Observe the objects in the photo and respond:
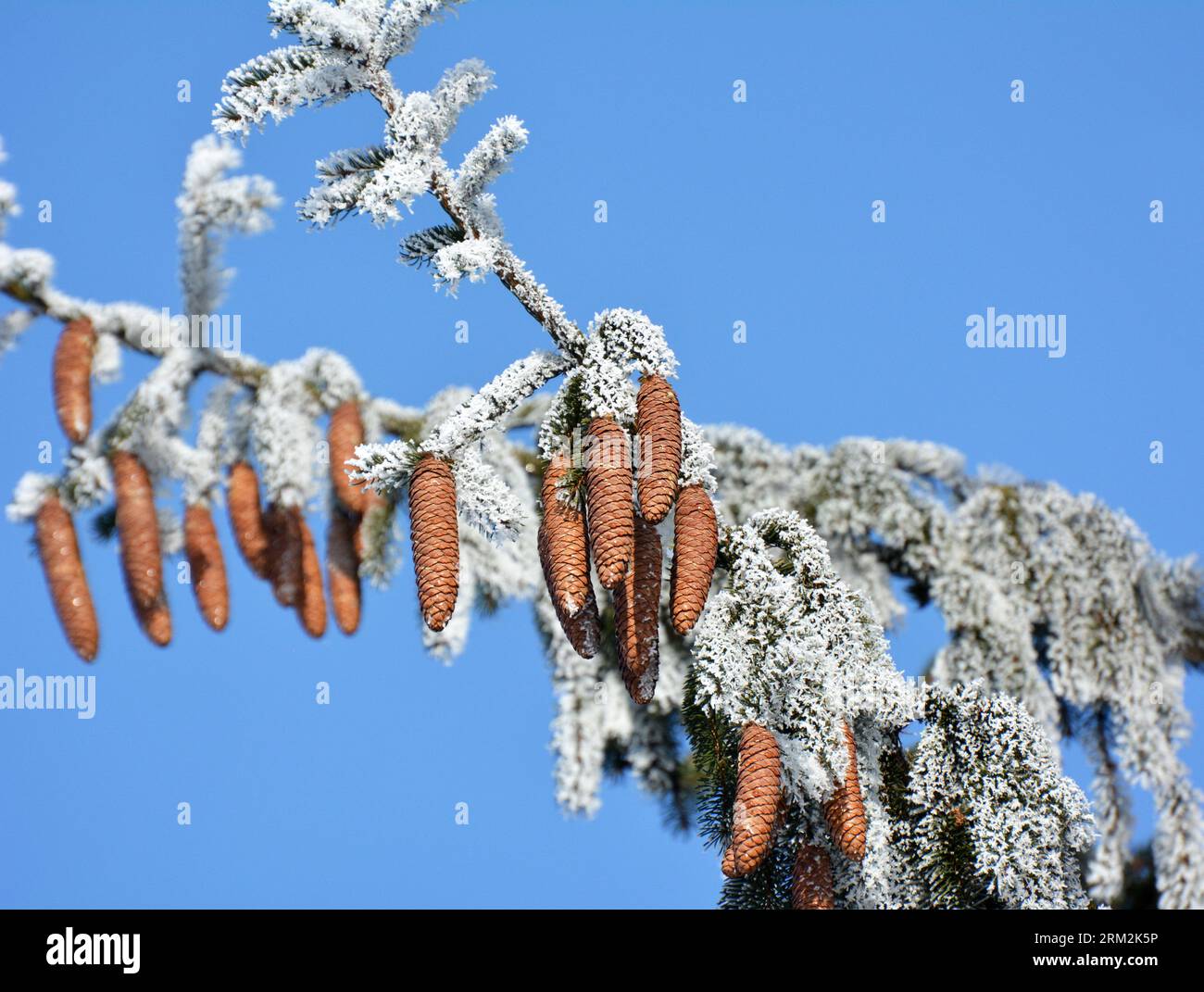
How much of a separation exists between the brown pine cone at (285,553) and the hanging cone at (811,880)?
96.0 inches

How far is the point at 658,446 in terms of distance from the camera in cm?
233

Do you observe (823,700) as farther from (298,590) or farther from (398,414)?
(398,414)

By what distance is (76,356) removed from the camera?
4.43m

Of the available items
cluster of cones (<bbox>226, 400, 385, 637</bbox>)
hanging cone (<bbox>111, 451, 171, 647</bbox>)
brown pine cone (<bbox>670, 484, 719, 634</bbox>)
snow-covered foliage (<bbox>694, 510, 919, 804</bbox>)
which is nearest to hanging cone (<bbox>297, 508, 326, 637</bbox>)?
cluster of cones (<bbox>226, 400, 385, 637</bbox>)

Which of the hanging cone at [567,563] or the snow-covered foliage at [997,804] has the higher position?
the hanging cone at [567,563]

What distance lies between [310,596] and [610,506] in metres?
2.46

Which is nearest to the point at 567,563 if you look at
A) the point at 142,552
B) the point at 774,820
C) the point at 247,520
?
the point at 774,820

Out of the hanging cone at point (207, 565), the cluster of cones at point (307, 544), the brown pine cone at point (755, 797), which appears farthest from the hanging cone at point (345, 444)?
the brown pine cone at point (755, 797)

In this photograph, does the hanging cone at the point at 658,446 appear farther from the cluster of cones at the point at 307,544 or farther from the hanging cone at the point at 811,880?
the cluster of cones at the point at 307,544

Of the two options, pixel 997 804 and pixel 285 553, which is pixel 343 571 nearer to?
pixel 285 553

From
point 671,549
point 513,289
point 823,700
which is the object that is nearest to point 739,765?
point 823,700

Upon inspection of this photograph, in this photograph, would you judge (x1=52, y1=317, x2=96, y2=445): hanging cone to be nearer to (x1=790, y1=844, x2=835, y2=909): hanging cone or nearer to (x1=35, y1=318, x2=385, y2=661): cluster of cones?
(x1=35, y1=318, x2=385, y2=661): cluster of cones

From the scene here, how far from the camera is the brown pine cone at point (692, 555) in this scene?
239 centimetres

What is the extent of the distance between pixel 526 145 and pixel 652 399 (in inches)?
20.5
